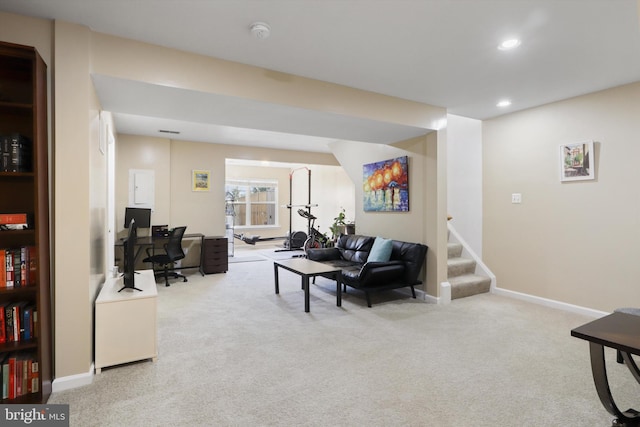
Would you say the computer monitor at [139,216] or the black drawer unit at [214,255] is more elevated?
the computer monitor at [139,216]

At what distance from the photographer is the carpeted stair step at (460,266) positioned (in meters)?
4.88

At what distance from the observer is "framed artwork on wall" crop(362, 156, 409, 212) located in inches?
189

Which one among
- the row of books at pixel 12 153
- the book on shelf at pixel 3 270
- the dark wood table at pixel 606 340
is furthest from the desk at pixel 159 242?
the dark wood table at pixel 606 340

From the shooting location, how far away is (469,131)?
523 cm

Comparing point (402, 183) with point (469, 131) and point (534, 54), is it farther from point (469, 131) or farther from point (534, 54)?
point (534, 54)

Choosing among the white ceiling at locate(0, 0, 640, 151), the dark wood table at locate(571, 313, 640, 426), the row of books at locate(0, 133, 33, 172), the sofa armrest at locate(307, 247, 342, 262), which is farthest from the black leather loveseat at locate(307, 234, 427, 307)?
the row of books at locate(0, 133, 33, 172)

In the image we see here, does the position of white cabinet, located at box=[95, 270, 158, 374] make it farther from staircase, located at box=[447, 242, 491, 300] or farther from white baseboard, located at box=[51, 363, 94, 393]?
staircase, located at box=[447, 242, 491, 300]

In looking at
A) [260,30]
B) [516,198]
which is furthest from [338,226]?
[260,30]

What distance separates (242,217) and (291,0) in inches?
376

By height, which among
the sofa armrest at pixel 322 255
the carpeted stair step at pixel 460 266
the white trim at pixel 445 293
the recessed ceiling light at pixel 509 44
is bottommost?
the white trim at pixel 445 293

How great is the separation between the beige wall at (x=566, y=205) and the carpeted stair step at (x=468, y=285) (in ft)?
0.72

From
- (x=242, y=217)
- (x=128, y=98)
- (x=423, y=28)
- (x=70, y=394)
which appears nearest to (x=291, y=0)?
(x=423, y=28)

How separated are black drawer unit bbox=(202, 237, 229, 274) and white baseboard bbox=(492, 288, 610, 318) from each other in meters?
4.58

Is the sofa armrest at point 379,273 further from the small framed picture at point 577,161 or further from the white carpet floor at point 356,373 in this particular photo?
the small framed picture at point 577,161
